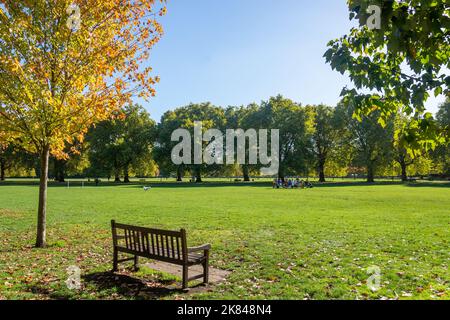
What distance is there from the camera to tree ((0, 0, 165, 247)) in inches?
368

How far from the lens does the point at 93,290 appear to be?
6.52 meters

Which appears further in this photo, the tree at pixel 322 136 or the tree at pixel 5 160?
the tree at pixel 322 136

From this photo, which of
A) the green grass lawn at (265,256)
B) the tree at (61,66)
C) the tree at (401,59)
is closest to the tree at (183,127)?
the green grass lawn at (265,256)

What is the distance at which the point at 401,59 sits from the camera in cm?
530

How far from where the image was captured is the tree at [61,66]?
9.34m

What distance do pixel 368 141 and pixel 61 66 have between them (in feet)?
206

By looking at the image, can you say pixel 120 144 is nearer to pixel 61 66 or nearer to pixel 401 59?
pixel 61 66

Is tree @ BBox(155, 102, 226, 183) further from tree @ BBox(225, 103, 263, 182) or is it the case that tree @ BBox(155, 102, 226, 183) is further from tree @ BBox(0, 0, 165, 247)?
tree @ BBox(0, 0, 165, 247)

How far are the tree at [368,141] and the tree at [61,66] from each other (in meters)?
56.4

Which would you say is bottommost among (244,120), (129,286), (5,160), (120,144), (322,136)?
(129,286)

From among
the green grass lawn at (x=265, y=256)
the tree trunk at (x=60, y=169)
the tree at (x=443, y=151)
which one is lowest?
the green grass lawn at (x=265, y=256)

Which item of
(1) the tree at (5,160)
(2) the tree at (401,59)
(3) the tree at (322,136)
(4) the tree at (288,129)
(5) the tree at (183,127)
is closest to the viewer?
(2) the tree at (401,59)

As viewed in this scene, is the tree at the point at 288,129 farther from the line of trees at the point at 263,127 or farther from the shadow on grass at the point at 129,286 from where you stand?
the shadow on grass at the point at 129,286

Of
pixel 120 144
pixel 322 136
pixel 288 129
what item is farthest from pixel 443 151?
pixel 120 144
